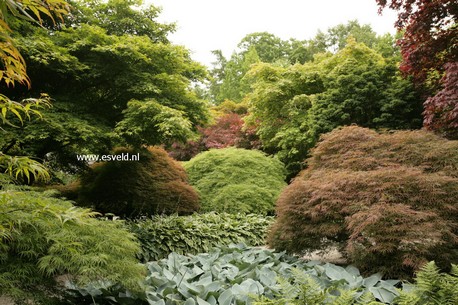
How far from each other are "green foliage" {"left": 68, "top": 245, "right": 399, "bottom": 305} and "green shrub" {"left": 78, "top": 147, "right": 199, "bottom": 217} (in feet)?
11.4

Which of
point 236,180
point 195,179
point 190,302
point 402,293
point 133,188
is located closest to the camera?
point 402,293

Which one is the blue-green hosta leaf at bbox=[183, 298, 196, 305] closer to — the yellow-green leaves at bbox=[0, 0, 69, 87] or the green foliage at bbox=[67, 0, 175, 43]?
the yellow-green leaves at bbox=[0, 0, 69, 87]

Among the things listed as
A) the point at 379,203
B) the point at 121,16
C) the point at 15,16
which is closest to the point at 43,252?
the point at 15,16

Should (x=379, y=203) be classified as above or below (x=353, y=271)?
above

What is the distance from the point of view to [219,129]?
16.1 meters

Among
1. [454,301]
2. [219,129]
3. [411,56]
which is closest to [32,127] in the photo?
[454,301]

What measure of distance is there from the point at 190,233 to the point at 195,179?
153 inches

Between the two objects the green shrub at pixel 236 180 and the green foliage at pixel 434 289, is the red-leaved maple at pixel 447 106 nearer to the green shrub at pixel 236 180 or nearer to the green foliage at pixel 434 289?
the green foliage at pixel 434 289

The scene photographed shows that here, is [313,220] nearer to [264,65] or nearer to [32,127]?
[32,127]

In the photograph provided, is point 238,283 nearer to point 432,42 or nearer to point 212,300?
point 212,300

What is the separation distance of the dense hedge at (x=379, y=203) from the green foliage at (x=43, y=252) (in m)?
2.39

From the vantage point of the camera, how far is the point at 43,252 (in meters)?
2.50

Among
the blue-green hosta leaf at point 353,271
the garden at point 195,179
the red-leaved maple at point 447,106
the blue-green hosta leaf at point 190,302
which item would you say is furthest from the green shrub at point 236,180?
the blue-green hosta leaf at point 190,302

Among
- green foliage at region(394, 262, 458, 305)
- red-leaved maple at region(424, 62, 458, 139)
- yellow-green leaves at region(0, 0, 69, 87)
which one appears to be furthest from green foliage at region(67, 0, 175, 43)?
green foliage at region(394, 262, 458, 305)
